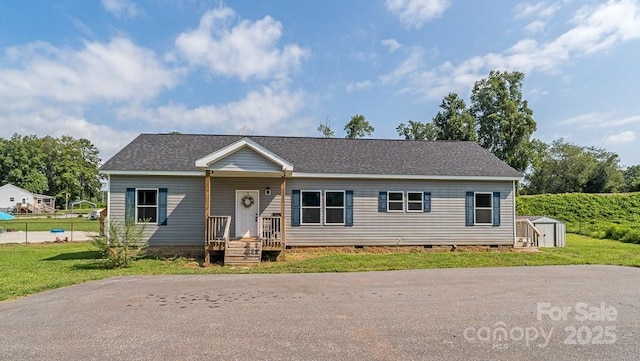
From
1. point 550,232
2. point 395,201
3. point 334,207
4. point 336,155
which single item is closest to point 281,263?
point 334,207

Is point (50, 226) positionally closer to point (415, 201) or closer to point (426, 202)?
point (415, 201)

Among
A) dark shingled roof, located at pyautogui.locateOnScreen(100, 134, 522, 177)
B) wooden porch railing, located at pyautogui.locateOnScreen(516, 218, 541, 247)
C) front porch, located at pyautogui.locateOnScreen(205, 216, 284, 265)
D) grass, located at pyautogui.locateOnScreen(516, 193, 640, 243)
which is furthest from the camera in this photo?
grass, located at pyautogui.locateOnScreen(516, 193, 640, 243)

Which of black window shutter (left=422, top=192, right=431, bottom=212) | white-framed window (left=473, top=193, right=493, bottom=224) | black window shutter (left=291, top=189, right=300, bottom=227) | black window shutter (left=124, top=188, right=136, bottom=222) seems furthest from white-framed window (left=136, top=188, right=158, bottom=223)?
white-framed window (left=473, top=193, right=493, bottom=224)

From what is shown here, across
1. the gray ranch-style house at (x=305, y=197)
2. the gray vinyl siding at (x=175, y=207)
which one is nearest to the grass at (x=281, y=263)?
the gray ranch-style house at (x=305, y=197)

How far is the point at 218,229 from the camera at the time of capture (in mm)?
13617

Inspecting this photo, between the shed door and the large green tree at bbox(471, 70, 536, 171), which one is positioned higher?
the large green tree at bbox(471, 70, 536, 171)

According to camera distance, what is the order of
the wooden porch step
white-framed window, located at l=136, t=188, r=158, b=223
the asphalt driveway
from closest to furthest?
1. the asphalt driveway
2. the wooden porch step
3. white-framed window, located at l=136, t=188, r=158, b=223

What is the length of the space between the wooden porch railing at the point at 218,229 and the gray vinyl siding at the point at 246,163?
5.64 feet

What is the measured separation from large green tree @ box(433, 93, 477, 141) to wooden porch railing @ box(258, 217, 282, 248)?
85.4 ft

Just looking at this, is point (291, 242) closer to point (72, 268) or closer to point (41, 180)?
point (72, 268)

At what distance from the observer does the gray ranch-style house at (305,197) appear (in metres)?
13.8

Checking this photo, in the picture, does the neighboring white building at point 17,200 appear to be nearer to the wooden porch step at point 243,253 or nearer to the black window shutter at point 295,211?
the black window shutter at point 295,211

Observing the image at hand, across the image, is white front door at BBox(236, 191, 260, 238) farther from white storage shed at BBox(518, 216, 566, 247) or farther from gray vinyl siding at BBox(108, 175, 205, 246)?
white storage shed at BBox(518, 216, 566, 247)

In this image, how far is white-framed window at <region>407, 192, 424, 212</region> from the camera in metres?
15.4
